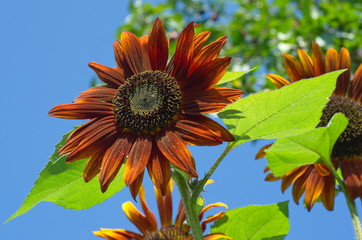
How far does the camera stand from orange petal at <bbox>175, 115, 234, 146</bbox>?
105 cm

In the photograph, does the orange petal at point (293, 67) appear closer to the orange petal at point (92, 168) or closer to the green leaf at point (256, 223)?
the green leaf at point (256, 223)

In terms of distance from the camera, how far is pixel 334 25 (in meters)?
3.99

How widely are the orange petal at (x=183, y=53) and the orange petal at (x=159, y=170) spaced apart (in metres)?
0.19

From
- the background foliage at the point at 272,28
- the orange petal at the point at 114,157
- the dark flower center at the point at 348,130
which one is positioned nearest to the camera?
the orange petal at the point at 114,157

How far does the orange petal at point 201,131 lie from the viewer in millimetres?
1051

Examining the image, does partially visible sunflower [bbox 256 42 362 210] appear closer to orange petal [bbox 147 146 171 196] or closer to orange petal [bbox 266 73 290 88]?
orange petal [bbox 266 73 290 88]

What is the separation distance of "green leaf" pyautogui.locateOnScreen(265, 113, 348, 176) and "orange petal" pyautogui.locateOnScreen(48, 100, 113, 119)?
433mm

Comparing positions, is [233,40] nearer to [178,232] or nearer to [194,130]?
[178,232]

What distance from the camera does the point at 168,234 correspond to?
1.78 meters

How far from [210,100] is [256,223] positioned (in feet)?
1.10

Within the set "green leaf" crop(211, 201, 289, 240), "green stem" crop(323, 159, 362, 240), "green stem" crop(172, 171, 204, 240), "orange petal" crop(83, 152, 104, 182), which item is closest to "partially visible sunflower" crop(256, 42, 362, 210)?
"green stem" crop(323, 159, 362, 240)

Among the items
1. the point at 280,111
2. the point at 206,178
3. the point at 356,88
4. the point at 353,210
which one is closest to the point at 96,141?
the point at 206,178

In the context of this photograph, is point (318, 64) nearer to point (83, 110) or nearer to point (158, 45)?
point (158, 45)

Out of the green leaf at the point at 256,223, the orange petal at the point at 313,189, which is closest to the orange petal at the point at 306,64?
the orange petal at the point at 313,189
